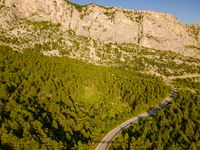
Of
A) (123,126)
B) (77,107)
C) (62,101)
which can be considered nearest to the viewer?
(123,126)

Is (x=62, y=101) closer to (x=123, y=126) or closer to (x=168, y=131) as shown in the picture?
(x=123, y=126)

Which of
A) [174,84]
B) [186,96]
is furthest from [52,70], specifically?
[174,84]

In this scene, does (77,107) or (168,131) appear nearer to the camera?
(168,131)

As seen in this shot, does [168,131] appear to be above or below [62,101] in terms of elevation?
below

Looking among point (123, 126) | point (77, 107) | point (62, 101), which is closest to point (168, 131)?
point (123, 126)

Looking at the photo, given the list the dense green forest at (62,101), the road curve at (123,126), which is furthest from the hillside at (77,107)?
the road curve at (123,126)

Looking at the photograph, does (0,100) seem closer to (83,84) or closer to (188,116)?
(83,84)
